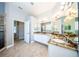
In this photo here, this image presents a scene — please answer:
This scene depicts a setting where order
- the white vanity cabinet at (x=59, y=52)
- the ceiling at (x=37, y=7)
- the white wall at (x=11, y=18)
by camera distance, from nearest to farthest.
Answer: the white vanity cabinet at (x=59, y=52) → the ceiling at (x=37, y=7) → the white wall at (x=11, y=18)

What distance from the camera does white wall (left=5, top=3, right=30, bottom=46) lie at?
2.13 metres

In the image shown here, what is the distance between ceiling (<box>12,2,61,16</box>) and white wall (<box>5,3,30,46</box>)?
5.6 inches

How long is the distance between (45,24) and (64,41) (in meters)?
0.59

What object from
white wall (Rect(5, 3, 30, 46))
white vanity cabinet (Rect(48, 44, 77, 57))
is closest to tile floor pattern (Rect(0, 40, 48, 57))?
white vanity cabinet (Rect(48, 44, 77, 57))

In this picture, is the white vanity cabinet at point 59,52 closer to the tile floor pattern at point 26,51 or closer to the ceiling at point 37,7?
the tile floor pattern at point 26,51

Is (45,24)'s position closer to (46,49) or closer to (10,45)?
(46,49)

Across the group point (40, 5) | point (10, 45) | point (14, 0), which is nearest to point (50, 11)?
point (40, 5)

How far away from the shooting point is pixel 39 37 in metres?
2.18

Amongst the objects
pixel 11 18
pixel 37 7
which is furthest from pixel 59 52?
pixel 11 18

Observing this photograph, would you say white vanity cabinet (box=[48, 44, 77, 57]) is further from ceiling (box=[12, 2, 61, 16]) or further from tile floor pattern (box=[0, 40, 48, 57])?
ceiling (box=[12, 2, 61, 16])

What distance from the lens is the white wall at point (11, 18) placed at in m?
2.13

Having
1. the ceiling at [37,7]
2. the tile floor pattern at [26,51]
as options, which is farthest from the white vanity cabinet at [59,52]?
the ceiling at [37,7]

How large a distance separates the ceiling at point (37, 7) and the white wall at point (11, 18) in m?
0.14

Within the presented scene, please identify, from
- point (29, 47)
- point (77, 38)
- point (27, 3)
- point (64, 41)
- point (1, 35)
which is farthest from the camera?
point (1, 35)
